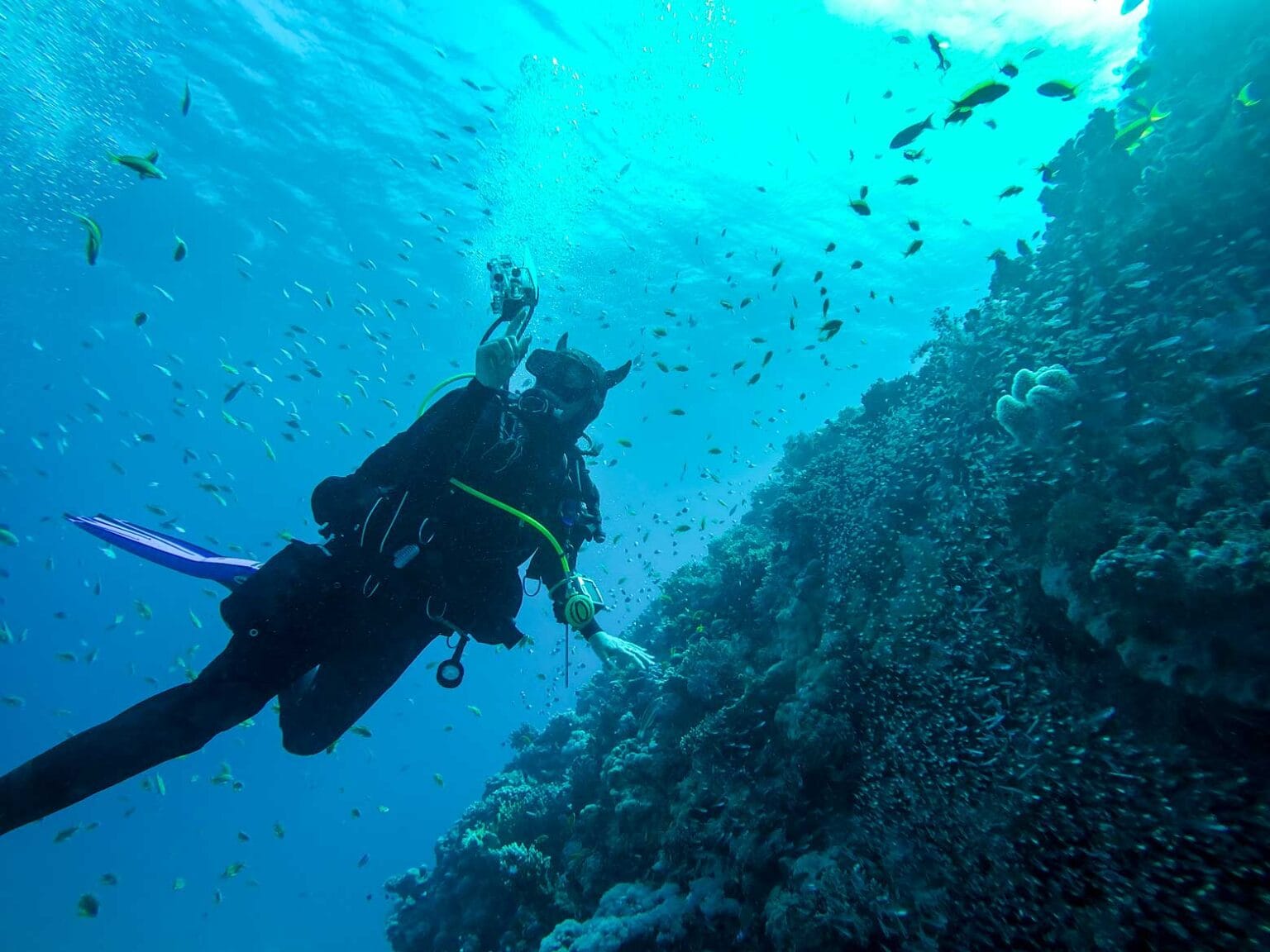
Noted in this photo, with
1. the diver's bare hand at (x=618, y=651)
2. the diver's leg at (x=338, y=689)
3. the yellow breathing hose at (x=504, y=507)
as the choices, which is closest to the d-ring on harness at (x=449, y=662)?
the diver's leg at (x=338, y=689)

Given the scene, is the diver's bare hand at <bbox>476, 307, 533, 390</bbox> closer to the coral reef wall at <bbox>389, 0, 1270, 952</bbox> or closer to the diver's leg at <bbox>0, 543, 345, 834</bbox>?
the diver's leg at <bbox>0, 543, 345, 834</bbox>

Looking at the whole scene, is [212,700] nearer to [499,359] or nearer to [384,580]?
[384,580]

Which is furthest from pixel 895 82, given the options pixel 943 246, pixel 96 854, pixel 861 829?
pixel 96 854

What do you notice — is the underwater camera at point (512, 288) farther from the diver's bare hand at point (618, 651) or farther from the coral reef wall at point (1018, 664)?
the coral reef wall at point (1018, 664)

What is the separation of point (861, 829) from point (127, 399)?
207 feet

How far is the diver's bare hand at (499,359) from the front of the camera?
13.3 ft

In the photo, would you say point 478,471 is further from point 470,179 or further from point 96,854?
point 96,854

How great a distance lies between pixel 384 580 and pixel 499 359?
1.89 metres

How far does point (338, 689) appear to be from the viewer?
173 inches

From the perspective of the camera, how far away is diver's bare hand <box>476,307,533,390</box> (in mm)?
4039

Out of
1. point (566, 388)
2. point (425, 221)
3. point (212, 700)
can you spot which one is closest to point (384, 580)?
point (212, 700)

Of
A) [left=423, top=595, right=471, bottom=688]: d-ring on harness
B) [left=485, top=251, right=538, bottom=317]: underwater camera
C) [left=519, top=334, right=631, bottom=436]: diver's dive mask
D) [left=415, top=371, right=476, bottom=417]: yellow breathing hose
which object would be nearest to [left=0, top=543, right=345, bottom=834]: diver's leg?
[left=423, top=595, right=471, bottom=688]: d-ring on harness

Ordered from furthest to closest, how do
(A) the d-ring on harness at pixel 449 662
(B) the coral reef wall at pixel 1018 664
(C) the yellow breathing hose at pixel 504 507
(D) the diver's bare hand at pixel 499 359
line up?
(A) the d-ring on harness at pixel 449 662 → (C) the yellow breathing hose at pixel 504 507 → (D) the diver's bare hand at pixel 499 359 → (B) the coral reef wall at pixel 1018 664

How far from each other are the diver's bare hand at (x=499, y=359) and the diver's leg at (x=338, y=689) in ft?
7.07
